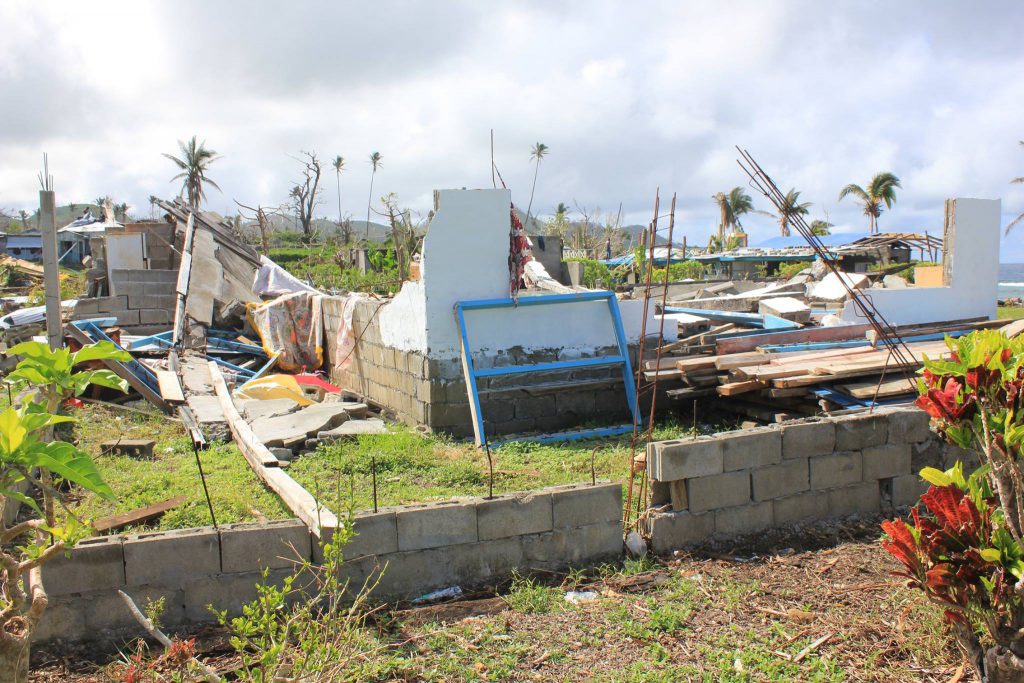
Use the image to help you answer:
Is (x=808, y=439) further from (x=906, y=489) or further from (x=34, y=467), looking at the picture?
(x=34, y=467)

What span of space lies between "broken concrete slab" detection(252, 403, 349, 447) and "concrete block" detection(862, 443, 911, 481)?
525 centimetres

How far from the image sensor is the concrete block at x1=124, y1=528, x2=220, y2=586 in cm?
405

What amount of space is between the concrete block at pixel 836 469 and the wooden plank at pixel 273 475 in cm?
342

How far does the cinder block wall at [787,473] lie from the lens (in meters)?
5.18

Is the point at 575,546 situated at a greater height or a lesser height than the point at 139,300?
lesser

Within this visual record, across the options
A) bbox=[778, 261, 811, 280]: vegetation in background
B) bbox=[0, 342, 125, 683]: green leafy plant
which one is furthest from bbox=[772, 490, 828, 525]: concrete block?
bbox=[778, 261, 811, 280]: vegetation in background

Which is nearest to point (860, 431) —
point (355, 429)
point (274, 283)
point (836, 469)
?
point (836, 469)

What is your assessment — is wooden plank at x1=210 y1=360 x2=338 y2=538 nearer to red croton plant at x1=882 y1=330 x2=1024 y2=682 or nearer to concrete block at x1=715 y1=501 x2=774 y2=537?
concrete block at x1=715 y1=501 x2=774 y2=537

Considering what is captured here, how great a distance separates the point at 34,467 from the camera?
271 centimetres

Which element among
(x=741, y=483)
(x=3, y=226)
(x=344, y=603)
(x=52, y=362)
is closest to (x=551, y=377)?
(x=741, y=483)

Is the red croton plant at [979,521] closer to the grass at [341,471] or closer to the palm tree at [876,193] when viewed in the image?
the grass at [341,471]

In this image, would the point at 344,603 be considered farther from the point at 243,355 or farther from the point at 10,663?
the point at 243,355

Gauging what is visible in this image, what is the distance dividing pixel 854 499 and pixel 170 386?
26.7 feet

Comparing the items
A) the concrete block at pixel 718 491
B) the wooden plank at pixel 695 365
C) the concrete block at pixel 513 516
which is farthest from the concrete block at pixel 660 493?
the wooden plank at pixel 695 365
